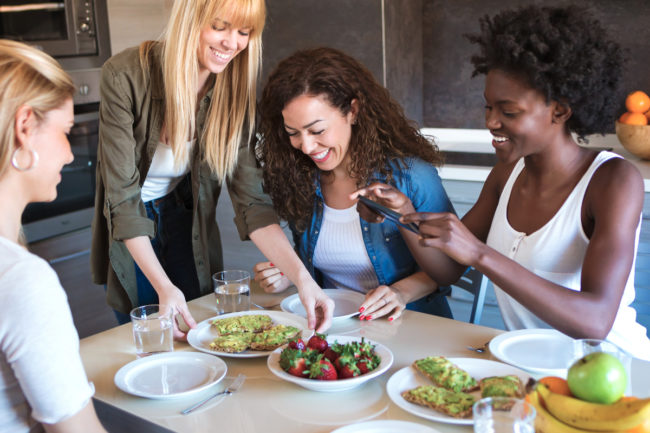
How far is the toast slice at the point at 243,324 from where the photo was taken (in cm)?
149

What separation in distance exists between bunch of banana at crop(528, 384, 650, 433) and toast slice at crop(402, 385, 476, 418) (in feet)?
0.56

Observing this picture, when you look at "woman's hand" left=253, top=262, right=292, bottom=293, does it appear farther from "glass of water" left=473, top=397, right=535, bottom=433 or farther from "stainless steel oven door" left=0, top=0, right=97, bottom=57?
"stainless steel oven door" left=0, top=0, right=97, bottom=57

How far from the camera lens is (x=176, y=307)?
5.09 feet

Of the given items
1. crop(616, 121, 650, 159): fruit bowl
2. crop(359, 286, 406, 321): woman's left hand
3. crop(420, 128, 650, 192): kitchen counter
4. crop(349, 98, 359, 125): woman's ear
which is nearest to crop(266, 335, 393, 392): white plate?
crop(359, 286, 406, 321): woman's left hand

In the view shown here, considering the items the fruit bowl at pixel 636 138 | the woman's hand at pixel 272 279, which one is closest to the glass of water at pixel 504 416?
the woman's hand at pixel 272 279

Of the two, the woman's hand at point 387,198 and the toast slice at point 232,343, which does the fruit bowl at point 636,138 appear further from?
the toast slice at point 232,343

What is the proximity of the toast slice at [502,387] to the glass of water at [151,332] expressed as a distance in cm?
65

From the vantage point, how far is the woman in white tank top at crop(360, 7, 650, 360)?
4.52 ft

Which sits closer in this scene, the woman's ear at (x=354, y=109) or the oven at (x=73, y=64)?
the woman's ear at (x=354, y=109)

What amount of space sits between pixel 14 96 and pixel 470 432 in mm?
845

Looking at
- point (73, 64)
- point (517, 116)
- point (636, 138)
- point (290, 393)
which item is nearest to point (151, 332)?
point (290, 393)

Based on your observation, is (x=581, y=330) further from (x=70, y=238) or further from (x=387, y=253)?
(x=70, y=238)

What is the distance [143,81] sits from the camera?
70.7 inches

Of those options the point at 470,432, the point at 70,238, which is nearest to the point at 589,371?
the point at 470,432
